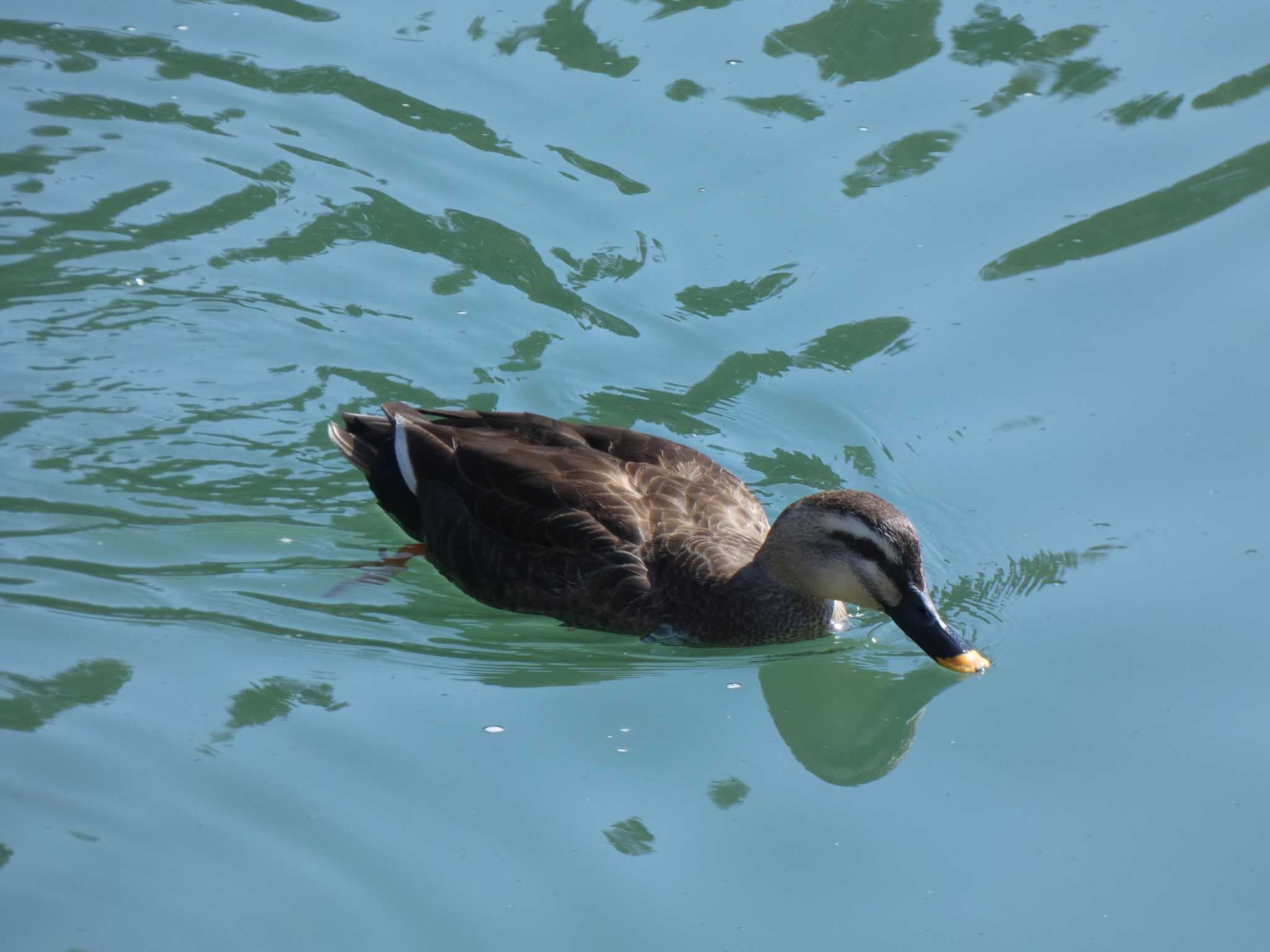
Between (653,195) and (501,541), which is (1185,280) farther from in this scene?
(501,541)

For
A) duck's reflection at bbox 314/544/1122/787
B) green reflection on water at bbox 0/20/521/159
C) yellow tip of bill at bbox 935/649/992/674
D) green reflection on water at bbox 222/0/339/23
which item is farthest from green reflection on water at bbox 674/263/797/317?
green reflection on water at bbox 222/0/339/23

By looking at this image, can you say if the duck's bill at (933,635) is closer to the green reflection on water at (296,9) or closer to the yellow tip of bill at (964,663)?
the yellow tip of bill at (964,663)

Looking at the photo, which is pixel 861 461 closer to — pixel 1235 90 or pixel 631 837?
pixel 631 837

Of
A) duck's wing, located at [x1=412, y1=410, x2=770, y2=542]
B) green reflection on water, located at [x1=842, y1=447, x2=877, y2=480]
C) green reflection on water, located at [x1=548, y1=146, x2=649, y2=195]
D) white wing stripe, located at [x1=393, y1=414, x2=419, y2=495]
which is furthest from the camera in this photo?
green reflection on water, located at [x1=548, y1=146, x2=649, y2=195]

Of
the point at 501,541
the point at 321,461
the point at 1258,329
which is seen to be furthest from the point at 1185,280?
the point at 321,461

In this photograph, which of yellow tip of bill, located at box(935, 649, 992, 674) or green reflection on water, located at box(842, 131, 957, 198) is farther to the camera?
green reflection on water, located at box(842, 131, 957, 198)

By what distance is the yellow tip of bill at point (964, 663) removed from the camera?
19.6ft

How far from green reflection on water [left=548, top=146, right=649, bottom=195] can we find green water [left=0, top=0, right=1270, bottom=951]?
4 cm

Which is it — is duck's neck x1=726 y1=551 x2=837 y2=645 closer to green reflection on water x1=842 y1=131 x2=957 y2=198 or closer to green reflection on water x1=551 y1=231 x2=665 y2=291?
green reflection on water x1=551 y1=231 x2=665 y2=291

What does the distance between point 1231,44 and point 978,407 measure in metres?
3.87

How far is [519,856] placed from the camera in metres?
5.16

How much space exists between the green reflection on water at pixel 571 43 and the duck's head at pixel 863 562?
4.37 meters

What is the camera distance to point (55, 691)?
5.82m

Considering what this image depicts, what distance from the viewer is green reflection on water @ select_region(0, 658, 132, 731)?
5.66 m
